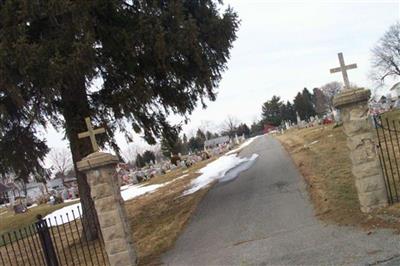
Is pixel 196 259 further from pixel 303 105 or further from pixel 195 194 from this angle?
pixel 303 105

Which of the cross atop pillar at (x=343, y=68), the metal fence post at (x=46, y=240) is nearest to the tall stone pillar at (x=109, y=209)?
the metal fence post at (x=46, y=240)

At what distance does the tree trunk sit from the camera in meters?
11.6

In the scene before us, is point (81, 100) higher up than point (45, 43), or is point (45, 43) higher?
point (45, 43)

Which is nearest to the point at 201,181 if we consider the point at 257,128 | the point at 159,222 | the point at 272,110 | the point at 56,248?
the point at 159,222

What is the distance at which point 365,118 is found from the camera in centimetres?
776

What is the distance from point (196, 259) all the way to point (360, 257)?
2.74 metres

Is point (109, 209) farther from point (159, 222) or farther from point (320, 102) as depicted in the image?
point (320, 102)

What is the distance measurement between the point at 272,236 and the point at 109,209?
2.74 meters

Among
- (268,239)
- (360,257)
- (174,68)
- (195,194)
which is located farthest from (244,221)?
(195,194)

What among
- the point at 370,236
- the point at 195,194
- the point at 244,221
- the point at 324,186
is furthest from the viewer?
the point at 195,194

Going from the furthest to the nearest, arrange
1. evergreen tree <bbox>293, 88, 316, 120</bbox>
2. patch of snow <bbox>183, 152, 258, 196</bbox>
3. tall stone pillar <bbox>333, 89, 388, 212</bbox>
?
evergreen tree <bbox>293, 88, 316, 120</bbox>, patch of snow <bbox>183, 152, 258, 196</bbox>, tall stone pillar <bbox>333, 89, 388, 212</bbox>

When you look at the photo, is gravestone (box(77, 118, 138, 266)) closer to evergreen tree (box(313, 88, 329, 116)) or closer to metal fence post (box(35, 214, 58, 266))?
metal fence post (box(35, 214, 58, 266))

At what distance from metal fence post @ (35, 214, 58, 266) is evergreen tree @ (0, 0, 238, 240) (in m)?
2.53

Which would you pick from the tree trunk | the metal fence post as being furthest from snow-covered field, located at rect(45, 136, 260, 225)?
the metal fence post
